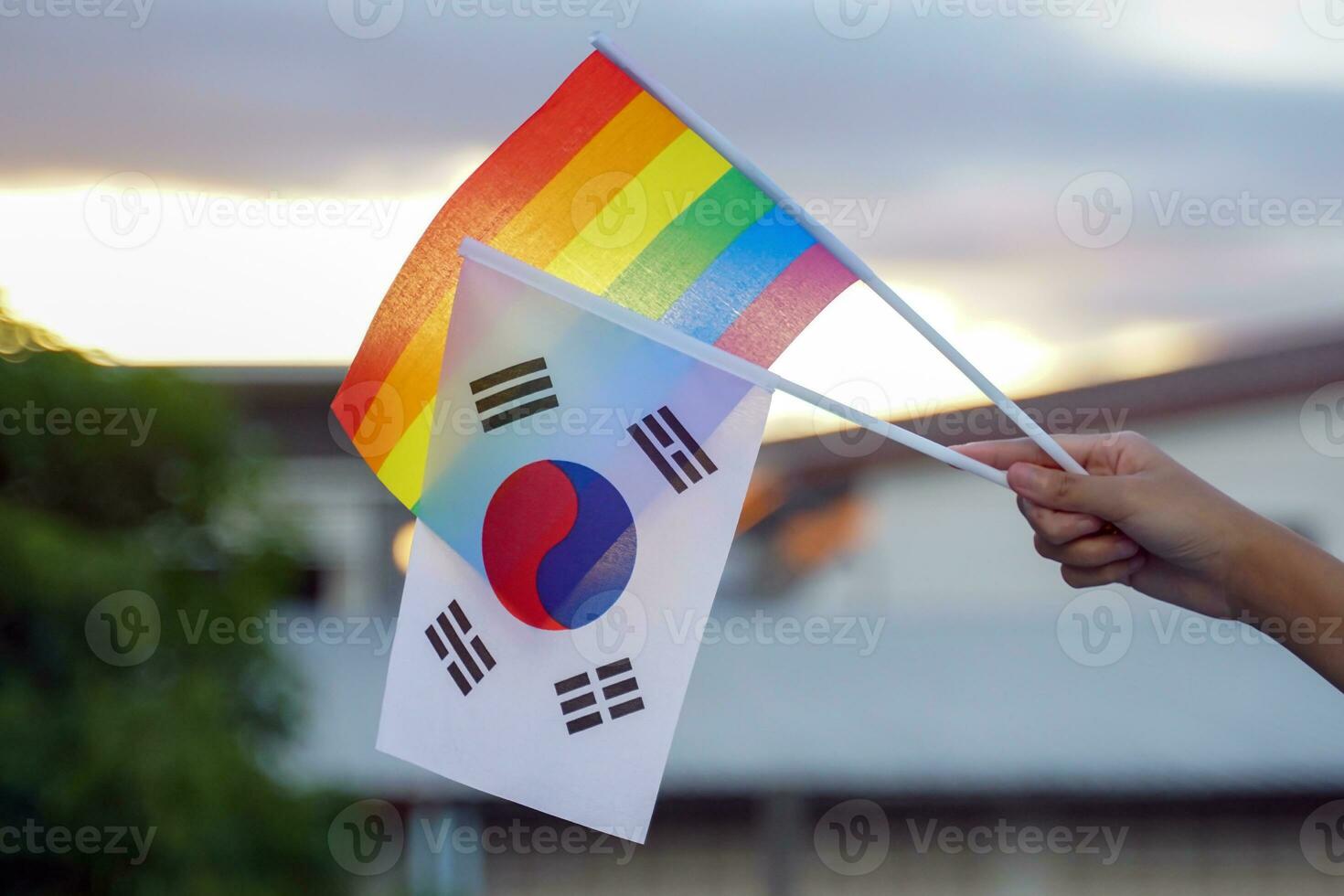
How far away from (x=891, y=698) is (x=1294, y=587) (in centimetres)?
128

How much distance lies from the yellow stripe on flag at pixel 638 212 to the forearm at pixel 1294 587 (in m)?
0.35

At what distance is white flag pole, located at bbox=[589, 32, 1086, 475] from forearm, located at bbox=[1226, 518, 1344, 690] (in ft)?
0.34

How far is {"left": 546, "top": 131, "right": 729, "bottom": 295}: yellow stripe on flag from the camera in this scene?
63 cm

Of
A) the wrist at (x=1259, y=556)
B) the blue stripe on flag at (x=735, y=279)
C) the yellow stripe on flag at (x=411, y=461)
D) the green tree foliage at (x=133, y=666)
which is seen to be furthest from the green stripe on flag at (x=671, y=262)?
the green tree foliage at (x=133, y=666)

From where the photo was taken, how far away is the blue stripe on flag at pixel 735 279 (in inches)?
25.1

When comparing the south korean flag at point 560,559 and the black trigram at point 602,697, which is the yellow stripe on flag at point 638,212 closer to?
the south korean flag at point 560,559

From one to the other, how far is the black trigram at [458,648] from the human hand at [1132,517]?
0.29m

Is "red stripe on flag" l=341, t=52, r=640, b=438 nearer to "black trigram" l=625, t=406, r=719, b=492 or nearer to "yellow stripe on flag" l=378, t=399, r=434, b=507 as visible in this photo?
"yellow stripe on flag" l=378, t=399, r=434, b=507

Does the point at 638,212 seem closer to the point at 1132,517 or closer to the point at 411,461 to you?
the point at 411,461

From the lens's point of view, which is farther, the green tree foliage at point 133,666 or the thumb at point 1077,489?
the green tree foliage at point 133,666

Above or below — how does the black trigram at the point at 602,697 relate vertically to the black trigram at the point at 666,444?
below

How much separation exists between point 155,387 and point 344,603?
0.42 m

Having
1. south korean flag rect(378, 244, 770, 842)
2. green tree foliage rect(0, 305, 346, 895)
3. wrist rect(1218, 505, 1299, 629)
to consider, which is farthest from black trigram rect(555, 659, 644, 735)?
green tree foliage rect(0, 305, 346, 895)

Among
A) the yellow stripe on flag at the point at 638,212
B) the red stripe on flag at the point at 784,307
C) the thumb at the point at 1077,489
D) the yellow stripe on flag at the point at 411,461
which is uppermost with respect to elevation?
the yellow stripe on flag at the point at 638,212
